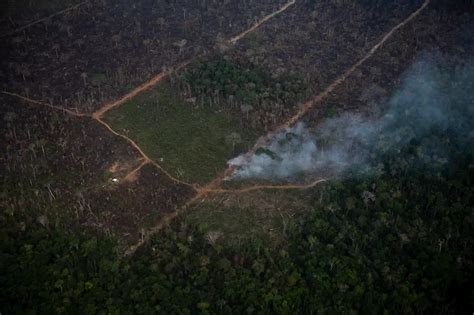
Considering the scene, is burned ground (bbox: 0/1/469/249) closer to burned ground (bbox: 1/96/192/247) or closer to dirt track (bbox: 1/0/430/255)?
burned ground (bbox: 1/96/192/247)

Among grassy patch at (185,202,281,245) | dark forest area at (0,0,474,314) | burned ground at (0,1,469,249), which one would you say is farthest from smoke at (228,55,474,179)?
grassy patch at (185,202,281,245)

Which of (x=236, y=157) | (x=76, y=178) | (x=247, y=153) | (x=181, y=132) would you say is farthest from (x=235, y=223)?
(x=76, y=178)

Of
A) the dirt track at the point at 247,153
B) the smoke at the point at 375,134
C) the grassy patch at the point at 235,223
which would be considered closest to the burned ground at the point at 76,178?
the dirt track at the point at 247,153

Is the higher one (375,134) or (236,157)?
(375,134)

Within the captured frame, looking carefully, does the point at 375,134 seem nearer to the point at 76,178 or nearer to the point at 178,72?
the point at 178,72

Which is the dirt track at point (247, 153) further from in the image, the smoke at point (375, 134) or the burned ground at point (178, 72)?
the smoke at point (375, 134)

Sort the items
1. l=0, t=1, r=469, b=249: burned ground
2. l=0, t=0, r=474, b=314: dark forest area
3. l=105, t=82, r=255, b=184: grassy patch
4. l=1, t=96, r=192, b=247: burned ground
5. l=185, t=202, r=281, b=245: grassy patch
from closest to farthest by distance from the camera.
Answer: l=0, t=0, r=474, b=314: dark forest area → l=185, t=202, r=281, b=245: grassy patch → l=1, t=96, r=192, b=247: burned ground → l=0, t=1, r=469, b=249: burned ground → l=105, t=82, r=255, b=184: grassy patch
